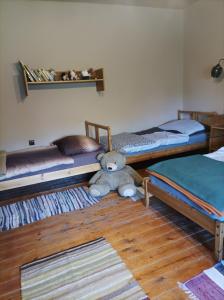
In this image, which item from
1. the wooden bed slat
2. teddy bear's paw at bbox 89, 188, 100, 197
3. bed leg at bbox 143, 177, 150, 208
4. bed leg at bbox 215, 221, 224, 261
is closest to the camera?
bed leg at bbox 215, 221, 224, 261

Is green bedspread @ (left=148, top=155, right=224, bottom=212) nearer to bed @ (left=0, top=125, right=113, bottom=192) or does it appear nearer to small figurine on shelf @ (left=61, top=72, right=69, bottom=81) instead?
bed @ (left=0, top=125, right=113, bottom=192)

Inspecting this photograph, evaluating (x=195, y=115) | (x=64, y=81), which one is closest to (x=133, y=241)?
(x=64, y=81)

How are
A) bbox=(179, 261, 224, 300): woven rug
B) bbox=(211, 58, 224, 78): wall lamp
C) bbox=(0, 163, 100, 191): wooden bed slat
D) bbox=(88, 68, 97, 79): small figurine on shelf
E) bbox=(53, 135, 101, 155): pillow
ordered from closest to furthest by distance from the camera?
1. bbox=(179, 261, 224, 300): woven rug
2. bbox=(0, 163, 100, 191): wooden bed slat
3. bbox=(53, 135, 101, 155): pillow
4. bbox=(211, 58, 224, 78): wall lamp
5. bbox=(88, 68, 97, 79): small figurine on shelf

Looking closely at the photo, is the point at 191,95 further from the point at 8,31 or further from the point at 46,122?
the point at 8,31

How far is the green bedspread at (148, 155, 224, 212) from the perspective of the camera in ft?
5.51

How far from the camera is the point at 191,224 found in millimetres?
2148

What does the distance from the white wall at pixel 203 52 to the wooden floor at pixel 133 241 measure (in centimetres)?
227

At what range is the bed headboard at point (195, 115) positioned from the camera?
3888 millimetres

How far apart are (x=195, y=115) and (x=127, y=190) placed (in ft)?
7.56

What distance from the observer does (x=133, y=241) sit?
6.49ft

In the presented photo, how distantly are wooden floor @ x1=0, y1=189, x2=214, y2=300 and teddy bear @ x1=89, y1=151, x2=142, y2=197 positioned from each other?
0.19 m

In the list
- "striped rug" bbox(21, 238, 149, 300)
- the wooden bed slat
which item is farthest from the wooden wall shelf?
"striped rug" bbox(21, 238, 149, 300)

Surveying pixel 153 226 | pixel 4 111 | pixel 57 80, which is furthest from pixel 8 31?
pixel 153 226

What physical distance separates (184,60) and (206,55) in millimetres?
548
